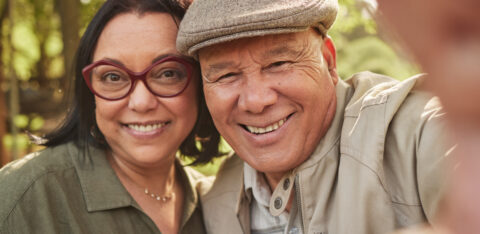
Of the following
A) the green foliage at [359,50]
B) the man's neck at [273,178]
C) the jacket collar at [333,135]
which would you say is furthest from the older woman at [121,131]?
the green foliage at [359,50]

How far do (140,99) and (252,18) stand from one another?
34.3 inches

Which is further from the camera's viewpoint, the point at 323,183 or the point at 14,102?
the point at 14,102

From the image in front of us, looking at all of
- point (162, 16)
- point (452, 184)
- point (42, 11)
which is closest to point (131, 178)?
point (162, 16)

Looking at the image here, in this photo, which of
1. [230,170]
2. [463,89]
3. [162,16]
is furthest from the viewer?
[230,170]

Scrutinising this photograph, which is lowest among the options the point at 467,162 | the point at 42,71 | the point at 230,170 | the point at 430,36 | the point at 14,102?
the point at 42,71

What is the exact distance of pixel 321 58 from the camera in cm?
239

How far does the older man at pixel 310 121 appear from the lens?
2004 millimetres

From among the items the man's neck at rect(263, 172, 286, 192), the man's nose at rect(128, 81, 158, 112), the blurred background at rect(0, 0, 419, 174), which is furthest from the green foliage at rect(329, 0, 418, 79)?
the man's nose at rect(128, 81, 158, 112)

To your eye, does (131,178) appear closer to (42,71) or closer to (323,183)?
(323,183)

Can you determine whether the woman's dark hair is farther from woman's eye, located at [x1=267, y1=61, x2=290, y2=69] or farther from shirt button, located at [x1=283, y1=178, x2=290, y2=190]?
shirt button, located at [x1=283, y1=178, x2=290, y2=190]

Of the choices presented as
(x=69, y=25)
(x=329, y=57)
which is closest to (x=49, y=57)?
(x=69, y=25)

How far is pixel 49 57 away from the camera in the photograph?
12000 mm

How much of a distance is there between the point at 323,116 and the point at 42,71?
33.1 feet

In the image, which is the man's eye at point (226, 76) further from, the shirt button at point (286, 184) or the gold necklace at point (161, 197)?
the gold necklace at point (161, 197)
